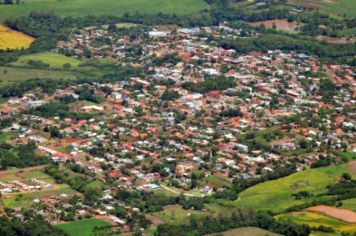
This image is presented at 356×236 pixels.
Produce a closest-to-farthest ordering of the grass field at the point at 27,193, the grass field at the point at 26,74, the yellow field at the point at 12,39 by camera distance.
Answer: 1. the grass field at the point at 27,193
2. the grass field at the point at 26,74
3. the yellow field at the point at 12,39

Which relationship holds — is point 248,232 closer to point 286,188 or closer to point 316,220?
point 316,220

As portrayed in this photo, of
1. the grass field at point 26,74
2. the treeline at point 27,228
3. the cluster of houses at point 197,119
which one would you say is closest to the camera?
the treeline at point 27,228

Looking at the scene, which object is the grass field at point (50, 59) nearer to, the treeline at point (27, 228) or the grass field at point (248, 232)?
the treeline at point (27, 228)

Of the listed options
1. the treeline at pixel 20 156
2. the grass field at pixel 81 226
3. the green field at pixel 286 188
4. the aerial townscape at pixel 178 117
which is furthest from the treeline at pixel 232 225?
the treeline at pixel 20 156

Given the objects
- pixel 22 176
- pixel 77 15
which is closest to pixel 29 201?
pixel 22 176

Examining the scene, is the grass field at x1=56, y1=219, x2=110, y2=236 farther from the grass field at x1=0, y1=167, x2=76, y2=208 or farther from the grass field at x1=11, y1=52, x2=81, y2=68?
the grass field at x1=11, y1=52, x2=81, y2=68

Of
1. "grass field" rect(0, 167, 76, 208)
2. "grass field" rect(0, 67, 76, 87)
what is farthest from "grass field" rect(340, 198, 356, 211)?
"grass field" rect(0, 67, 76, 87)
